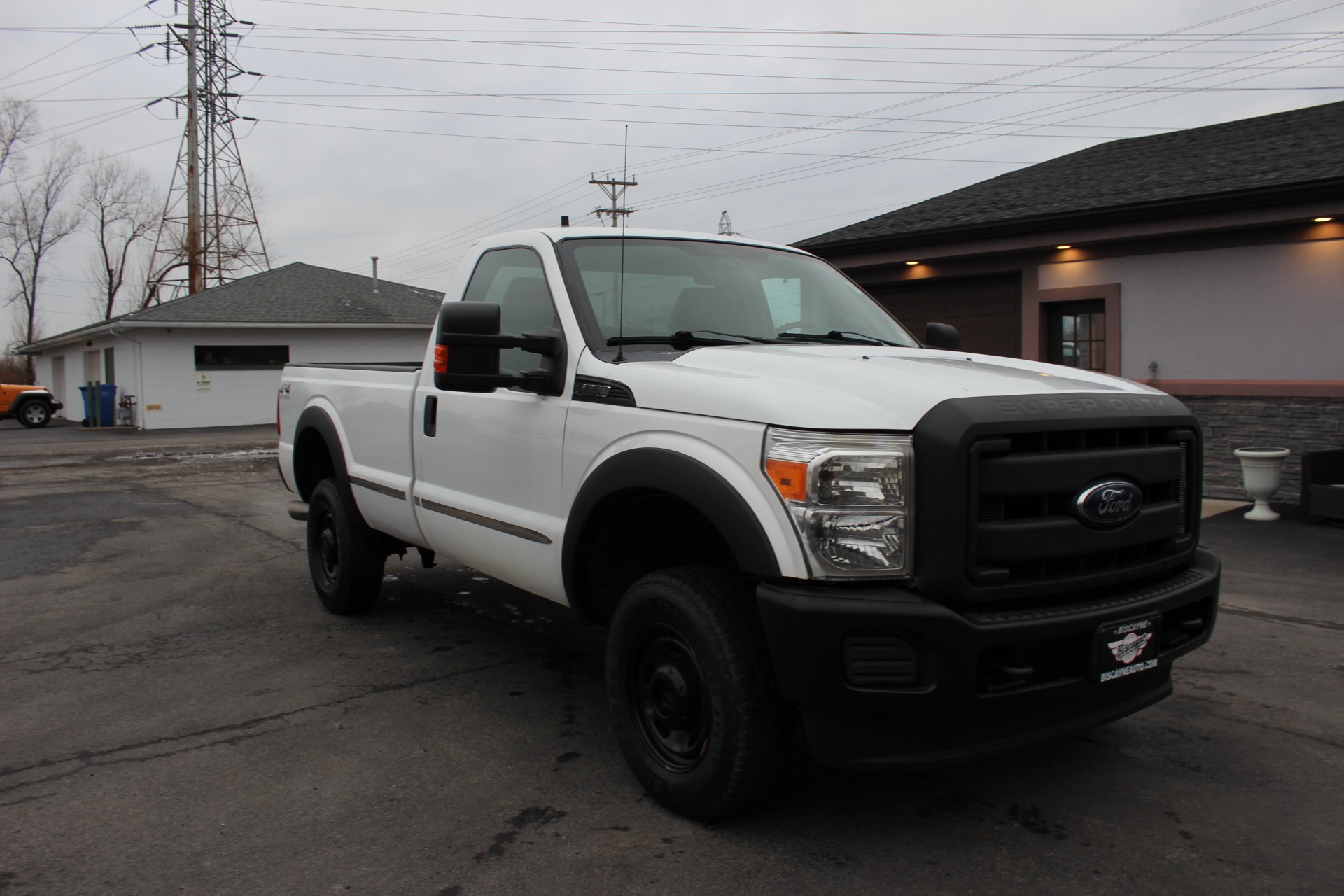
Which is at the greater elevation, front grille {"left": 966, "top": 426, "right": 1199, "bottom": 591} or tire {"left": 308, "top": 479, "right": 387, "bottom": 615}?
front grille {"left": 966, "top": 426, "right": 1199, "bottom": 591}

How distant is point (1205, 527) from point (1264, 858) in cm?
689

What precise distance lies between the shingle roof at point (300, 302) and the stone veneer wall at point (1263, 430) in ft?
80.4

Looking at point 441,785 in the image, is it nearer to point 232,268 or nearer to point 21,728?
point 21,728

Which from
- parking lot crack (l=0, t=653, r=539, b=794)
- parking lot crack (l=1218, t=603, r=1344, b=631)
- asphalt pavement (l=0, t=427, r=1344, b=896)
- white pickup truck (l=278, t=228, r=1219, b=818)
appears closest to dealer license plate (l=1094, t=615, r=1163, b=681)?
white pickup truck (l=278, t=228, r=1219, b=818)

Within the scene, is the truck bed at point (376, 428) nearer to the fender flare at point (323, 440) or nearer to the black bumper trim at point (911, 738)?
the fender flare at point (323, 440)

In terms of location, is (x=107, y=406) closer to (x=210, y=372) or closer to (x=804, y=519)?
(x=210, y=372)

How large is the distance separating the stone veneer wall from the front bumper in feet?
27.1

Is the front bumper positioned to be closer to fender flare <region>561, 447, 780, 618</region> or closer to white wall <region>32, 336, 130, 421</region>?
fender flare <region>561, 447, 780, 618</region>

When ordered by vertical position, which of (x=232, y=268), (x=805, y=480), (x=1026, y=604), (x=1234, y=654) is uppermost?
(x=232, y=268)

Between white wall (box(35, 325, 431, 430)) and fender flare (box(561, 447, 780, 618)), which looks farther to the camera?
white wall (box(35, 325, 431, 430))

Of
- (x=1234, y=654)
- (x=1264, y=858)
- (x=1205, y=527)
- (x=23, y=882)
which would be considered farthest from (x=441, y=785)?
(x=1205, y=527)

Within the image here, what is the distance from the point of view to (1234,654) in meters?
5.18

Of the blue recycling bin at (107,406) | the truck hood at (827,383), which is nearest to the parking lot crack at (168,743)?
the truck hood at (827,383)

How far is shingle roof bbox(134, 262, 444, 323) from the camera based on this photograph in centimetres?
2894
